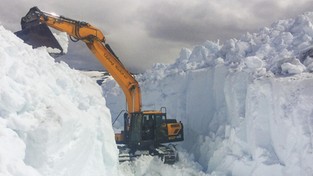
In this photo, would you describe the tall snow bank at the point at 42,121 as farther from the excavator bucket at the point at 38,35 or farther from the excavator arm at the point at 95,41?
the excavator arm at the point at 95,41

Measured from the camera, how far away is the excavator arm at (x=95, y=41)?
12.3m

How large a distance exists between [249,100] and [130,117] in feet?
12.3

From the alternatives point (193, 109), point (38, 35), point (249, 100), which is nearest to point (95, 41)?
point (38, 35)

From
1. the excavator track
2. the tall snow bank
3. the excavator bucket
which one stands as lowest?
the excavator track

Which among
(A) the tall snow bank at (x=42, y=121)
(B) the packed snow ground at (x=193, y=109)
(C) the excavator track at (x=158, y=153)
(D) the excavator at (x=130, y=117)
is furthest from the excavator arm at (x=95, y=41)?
(A) the tall snow bank at (x=42, y=121)

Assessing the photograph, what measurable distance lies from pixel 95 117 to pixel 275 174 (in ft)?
16.7

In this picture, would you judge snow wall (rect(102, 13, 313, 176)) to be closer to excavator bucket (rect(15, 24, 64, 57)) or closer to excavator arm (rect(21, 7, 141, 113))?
excavator arm (rect(21, 7, 141, 113))

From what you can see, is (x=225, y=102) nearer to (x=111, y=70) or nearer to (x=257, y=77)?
(x=257, y=77)

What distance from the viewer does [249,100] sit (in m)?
11.9

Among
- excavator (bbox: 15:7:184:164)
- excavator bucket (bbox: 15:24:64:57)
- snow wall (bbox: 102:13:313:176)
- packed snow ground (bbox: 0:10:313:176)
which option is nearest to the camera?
packed snow ground (bbox: 0:10:313:176)

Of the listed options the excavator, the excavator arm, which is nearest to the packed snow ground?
the excavator

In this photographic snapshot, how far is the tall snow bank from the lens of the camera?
16.5 feet

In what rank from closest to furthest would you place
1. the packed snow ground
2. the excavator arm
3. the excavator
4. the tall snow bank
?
1. the tall snow bank
2. the packed snow ground
3. the excavator arm
4. the excavator

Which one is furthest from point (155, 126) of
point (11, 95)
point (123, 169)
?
point (11, 95)
